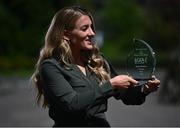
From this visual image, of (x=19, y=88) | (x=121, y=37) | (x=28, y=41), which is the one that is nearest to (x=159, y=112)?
(x=28, y=41)

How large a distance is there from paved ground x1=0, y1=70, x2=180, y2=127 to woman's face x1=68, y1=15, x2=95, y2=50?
704 cm

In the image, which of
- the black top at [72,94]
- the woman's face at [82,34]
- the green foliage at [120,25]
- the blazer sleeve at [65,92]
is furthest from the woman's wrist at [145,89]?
the green foliage at [120,25]

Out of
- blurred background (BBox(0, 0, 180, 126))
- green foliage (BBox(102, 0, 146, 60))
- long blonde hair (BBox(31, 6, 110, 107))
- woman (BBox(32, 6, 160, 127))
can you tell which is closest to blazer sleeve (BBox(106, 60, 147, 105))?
woman (BBox(32, 6, 160, 127))

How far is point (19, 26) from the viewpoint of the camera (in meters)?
11.4

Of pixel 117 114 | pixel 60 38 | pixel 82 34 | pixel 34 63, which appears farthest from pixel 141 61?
pixel 117 114

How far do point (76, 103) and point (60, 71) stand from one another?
25 cm

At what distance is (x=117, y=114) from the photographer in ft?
46.8

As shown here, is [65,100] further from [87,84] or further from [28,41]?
[28,41]

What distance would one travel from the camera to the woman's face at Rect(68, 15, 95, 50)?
373 centimetres

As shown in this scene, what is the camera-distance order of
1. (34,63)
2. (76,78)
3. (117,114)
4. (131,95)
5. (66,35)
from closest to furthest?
(76,78)
(66,35)
(131,95)
(34,63)
(117,114)

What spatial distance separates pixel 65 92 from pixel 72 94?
42mm

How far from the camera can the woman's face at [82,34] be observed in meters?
3.73

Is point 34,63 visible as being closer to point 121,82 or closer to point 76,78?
point 76,78

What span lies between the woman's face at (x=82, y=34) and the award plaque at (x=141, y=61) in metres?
0.29
